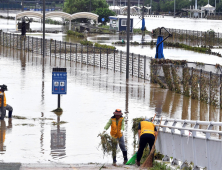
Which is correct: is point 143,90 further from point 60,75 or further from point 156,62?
point 60,75

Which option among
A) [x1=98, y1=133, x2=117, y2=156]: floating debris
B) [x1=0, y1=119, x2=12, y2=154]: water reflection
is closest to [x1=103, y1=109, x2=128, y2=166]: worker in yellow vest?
[x1=98, y1=133, x2=117, y2=156]: floating debris

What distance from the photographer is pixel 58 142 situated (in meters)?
14.2

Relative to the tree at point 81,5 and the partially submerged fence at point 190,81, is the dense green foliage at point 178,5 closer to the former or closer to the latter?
the tree at point 81,5

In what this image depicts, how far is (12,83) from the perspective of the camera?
2616 cm

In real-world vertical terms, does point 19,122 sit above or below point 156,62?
below

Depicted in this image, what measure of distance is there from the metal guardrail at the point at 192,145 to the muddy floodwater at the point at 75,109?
1.61 m

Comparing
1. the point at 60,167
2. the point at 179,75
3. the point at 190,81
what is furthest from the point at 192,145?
the point at 179,75

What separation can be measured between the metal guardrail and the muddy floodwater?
5.28ft

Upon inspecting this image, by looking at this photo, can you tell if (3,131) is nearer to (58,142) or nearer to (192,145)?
(58,142)

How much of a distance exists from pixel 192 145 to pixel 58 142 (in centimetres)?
494

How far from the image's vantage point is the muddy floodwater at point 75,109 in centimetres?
1331

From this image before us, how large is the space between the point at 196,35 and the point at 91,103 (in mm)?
47803

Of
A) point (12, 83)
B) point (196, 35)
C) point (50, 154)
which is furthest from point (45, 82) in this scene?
point (196, 35)

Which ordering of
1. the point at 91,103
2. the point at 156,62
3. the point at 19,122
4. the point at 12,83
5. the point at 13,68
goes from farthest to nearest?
the point at 13,68 < the point at 156,62 < the point at 12,83 < the point at 91,103 < the point at 19,122
